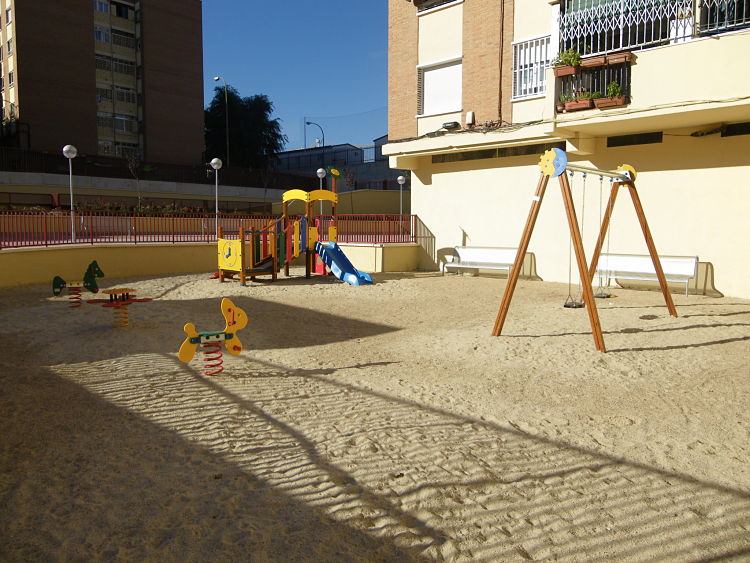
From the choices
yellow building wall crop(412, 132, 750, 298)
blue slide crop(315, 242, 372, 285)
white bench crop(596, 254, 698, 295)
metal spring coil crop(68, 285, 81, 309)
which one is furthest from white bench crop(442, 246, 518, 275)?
metal spring coil crop(68, 285, 81, 309)

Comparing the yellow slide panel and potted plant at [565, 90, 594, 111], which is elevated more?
potted plant at [565, 90, 594, 111]

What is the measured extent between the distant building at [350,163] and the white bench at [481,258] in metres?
21.3

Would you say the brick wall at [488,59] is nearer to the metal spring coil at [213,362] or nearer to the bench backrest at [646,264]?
the bench backrest at [646,264]

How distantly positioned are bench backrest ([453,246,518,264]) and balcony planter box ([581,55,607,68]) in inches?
191

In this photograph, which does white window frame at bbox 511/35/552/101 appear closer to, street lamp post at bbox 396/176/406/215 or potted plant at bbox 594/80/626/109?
potted plant at bbox 594/80/626/109

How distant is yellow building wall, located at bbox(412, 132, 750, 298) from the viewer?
1227 centimetres

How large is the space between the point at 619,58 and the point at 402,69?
7.77m

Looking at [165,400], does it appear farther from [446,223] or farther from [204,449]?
[446,223]

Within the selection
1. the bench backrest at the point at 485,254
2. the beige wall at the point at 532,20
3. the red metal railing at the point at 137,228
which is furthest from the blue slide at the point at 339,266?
the beige wall at the point at 532,20

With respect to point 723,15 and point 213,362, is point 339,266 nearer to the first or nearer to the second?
point 213,362

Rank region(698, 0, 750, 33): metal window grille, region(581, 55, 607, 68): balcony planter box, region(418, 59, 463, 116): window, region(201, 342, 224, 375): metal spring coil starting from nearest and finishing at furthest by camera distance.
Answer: region(201, 342, 224, 375): metal spring coil, region(698, 0, 750, 33): metal window grille, region(581, 55, 607, 68): balcony planter box, region(418, 59, 463, 116): window

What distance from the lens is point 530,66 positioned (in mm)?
15141

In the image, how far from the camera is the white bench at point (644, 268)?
40.3ft

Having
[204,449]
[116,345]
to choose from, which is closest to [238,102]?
[116,345]
